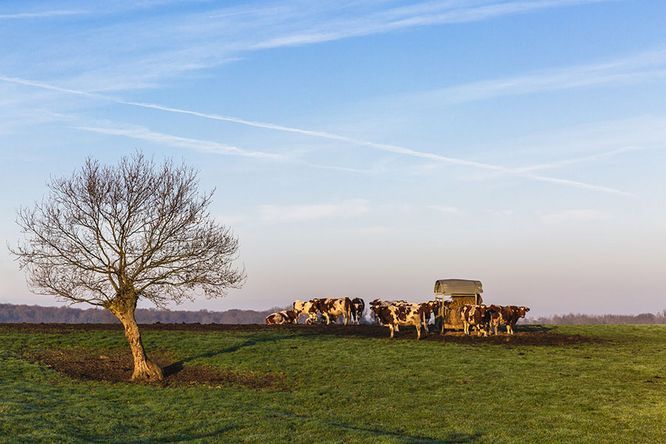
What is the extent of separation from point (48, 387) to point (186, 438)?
1033 cm

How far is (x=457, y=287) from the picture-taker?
4606cm

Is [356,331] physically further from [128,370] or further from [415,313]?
[128,370]

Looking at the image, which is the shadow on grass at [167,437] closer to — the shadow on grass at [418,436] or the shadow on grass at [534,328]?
the shadow on grass at [418,436]

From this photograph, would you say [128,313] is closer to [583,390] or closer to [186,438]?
[186,438]

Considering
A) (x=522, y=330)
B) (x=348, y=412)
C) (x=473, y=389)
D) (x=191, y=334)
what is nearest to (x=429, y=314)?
(x=522, y=330)

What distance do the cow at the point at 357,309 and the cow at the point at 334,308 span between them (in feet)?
1.31

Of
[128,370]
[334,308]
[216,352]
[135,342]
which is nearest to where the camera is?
[135,342]

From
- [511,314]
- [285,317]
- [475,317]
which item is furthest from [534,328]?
[285,317]

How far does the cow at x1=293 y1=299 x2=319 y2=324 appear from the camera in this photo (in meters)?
53.3

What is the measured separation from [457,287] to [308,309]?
1261 centimetres

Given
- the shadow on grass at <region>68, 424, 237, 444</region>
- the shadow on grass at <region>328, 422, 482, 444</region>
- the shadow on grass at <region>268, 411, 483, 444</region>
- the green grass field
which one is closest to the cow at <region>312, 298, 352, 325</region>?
the green grass field

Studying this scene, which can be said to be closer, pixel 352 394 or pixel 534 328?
pixel 352 394

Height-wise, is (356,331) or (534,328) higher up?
(534,328)

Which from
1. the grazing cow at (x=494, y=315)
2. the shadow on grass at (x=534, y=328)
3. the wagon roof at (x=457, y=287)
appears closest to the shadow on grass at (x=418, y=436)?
the grazing cow at (x=494, y=315)
